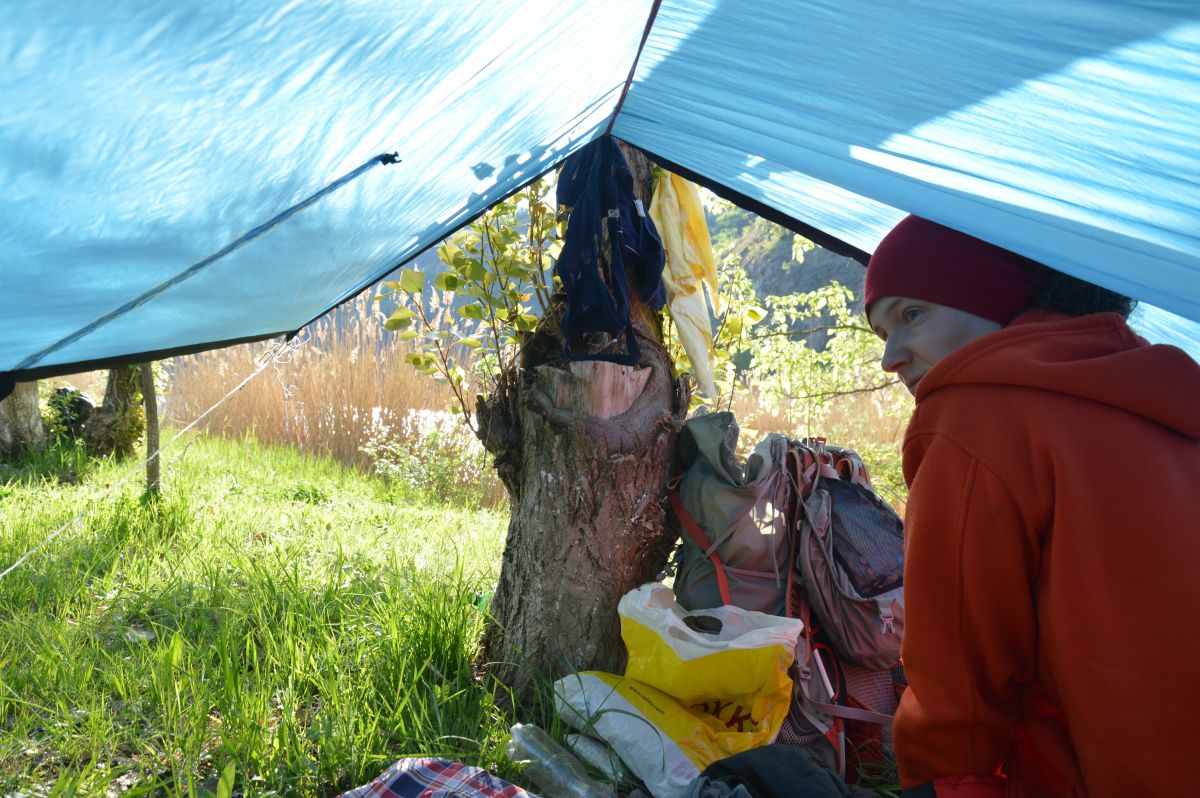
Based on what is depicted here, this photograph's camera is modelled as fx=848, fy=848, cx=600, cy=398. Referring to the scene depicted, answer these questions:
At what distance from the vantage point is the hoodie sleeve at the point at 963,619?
4.39 ft

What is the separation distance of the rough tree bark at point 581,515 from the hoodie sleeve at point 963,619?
56.4 inches

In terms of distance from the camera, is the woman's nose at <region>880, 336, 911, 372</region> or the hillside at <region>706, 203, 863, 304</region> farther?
the hillside at <region>706, 203, 863, 304</region>

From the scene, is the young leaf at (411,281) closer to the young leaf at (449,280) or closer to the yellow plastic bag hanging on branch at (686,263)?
the young leaf at (449,280)

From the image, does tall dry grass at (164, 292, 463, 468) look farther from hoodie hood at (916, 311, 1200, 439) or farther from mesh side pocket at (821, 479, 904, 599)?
hoodie hood at (916, 311, 1200, 439)

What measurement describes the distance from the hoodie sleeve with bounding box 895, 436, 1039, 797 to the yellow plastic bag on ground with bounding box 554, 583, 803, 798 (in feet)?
2.96

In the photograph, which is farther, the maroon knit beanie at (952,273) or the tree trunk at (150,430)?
the tree trunk at (150,430)

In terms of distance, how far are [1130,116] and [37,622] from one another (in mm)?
3564

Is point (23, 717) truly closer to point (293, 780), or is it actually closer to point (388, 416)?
point (293, 780)

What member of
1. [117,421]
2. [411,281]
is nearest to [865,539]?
[411,281]

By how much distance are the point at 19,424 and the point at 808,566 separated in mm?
5960

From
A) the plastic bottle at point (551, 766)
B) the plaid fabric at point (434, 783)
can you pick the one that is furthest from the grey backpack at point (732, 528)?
the plaid fabric at point (434, 783)

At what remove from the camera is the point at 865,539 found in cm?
283

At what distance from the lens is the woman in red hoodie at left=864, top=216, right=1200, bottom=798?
48.4 inches

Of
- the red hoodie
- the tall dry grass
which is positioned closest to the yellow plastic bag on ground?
the red hoodie
